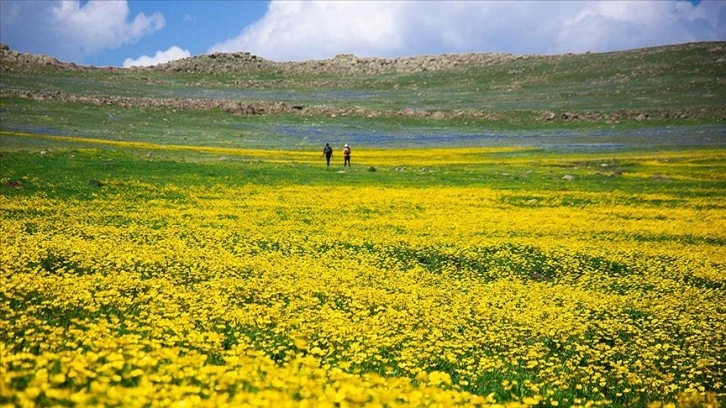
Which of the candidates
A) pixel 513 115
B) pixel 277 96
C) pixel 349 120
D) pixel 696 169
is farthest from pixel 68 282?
pixel 277 96

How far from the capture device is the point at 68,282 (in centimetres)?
1382

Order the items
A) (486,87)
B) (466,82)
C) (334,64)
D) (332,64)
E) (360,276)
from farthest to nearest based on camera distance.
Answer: (334,64), (332,64), (466,82), (486,87), (360,276)

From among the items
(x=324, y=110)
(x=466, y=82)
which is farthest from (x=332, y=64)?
(x=324, y=110)

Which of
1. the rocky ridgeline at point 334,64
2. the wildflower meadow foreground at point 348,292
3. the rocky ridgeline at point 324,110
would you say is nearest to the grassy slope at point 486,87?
the rocky ridgeline at point 324,110

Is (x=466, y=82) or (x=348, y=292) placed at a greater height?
(x=466, y=82)

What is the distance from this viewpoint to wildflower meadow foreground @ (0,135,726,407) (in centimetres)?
761

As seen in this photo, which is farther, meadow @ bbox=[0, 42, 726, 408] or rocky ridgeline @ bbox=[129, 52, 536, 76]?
rocky ridgeline @ bbox=[129, 52, 536, 76]

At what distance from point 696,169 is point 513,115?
4967 cm

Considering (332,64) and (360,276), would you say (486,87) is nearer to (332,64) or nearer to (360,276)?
(332,64)

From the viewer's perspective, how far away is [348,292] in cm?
1583

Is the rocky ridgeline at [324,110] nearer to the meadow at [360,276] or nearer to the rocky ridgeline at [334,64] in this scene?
the meadow at [360,276]

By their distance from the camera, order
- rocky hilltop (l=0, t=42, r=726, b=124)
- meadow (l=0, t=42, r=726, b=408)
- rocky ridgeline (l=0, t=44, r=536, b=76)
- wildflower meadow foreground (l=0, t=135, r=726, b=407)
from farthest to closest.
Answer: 1. rocky ridgeline (l=0, t=44, r=536, b=76)
2. rocky hilltop (l=0, t=42, r=726, b=124)
3. meadow (l=0, t=42, r=726, b=408)
4. wildflower meadow foreground (l=0, t=135, r=726, b=407)

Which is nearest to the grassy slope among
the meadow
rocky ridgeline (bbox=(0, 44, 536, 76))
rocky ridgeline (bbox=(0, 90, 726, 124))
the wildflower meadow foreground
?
rocky ridgeline (bbox=(0, 90, 726, 124))

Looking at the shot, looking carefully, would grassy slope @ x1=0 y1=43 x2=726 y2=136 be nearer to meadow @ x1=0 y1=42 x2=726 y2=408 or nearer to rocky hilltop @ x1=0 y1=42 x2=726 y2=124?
rocky hilltop @ x1=0 y1=42 x2=726 y2=124
